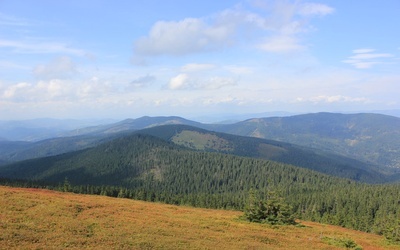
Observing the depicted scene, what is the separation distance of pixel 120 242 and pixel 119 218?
1389 centimetres

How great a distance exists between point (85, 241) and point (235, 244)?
1773 cm

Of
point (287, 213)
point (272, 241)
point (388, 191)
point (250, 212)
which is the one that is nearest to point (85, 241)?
point (272, 241)

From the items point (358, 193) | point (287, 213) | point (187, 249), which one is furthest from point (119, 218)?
point (358, 193)

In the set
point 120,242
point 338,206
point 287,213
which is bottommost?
point 338,206

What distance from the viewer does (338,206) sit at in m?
152

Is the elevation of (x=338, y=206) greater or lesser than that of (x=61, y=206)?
lesser

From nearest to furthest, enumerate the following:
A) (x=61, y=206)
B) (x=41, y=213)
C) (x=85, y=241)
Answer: (x=85, y=241) < (x=41, y=213) < (x=61, y=206)

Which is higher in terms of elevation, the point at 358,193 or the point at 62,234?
the point at 62,234

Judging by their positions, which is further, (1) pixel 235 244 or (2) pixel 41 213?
(2) pixel 41 213

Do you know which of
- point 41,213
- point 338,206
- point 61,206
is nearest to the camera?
point 41,213

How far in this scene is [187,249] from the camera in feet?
96.4

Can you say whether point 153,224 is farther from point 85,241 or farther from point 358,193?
point 358,193

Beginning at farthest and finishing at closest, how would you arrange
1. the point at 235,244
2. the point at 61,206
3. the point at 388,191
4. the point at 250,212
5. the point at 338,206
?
the point at 388,191 → the point at 338,206 → the point at 250,212 → the point at 61,206 → the point at 235,244

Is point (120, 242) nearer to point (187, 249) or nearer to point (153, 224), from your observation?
point (187, 249)
